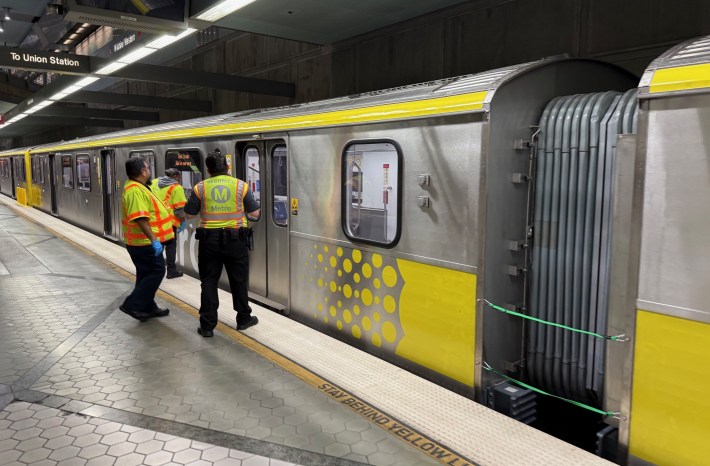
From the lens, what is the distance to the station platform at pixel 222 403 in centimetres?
286

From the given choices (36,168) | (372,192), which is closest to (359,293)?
(372,192)

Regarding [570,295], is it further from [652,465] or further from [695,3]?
[695,3]

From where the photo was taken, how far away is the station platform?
2.86 meters

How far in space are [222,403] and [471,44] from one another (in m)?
5.17

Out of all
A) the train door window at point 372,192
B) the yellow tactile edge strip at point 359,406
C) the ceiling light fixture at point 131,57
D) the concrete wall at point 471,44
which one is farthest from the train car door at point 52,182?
the train door window at point 372,192

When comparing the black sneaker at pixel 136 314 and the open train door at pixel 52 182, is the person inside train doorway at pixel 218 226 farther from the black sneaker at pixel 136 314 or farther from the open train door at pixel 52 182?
the open train door at pixel 52 182

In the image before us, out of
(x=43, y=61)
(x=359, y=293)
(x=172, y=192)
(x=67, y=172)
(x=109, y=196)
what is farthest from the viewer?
(x=67, y=172)

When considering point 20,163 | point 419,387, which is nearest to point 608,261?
point 419,387

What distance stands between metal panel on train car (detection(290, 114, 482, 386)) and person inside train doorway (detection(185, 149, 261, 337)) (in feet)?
2.07

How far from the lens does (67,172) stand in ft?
46.9

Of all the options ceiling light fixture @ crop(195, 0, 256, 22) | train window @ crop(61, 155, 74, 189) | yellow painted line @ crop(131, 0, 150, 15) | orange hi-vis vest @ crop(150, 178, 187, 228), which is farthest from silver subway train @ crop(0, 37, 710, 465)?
train window @ crop(61, 155, 74, 189)

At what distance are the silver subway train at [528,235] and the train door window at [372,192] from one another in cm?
2

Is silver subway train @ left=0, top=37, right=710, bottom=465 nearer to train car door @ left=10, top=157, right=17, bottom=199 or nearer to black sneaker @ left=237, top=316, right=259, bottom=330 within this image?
black sneaker @ left=237, top=316, right=259, bottom=330

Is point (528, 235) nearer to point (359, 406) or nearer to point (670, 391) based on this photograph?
point (670, 391)
